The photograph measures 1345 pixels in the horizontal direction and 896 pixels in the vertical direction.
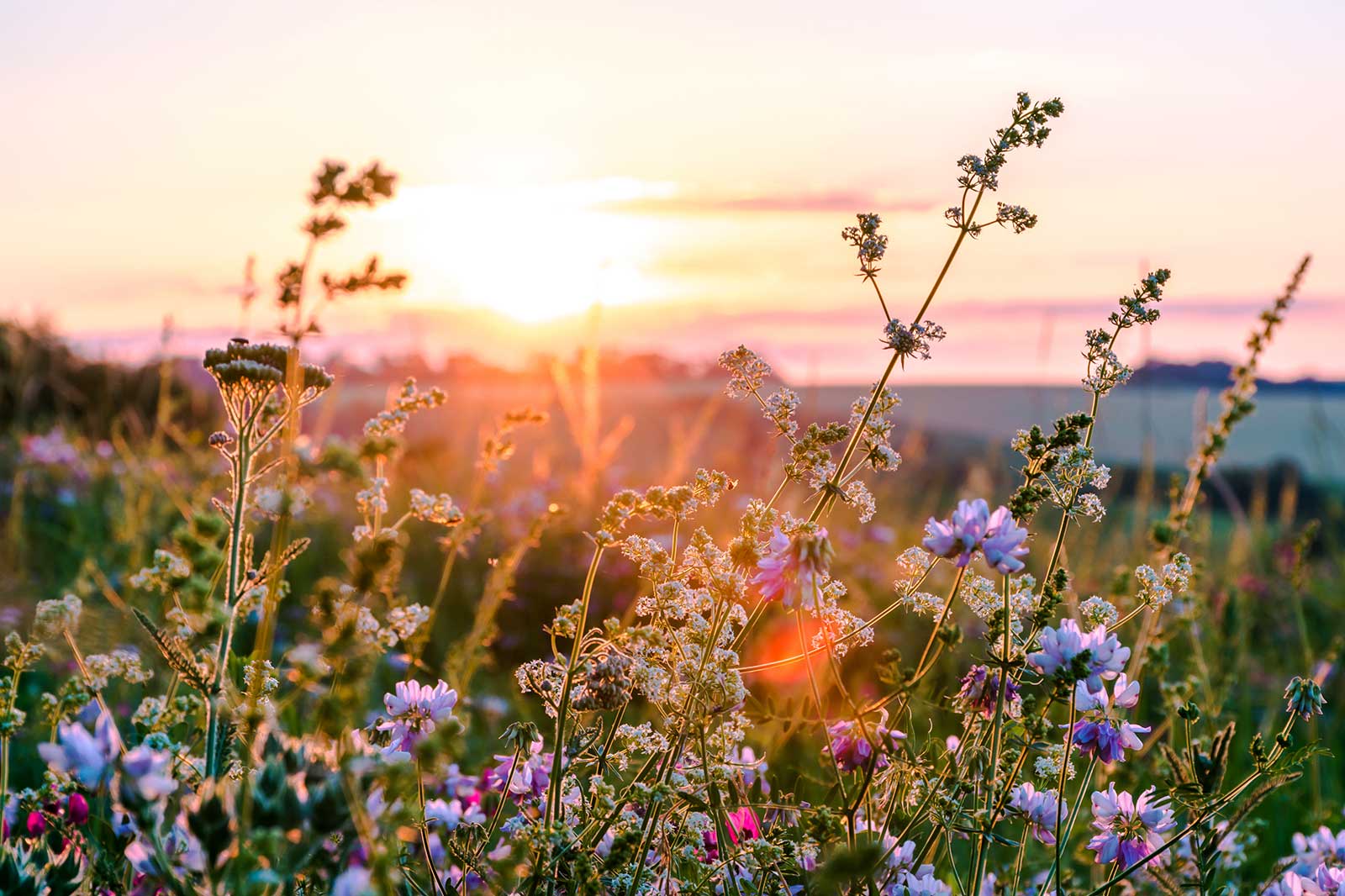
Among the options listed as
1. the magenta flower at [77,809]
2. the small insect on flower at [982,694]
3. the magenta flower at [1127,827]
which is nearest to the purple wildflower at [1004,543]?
the small insect on flower at [982,694]

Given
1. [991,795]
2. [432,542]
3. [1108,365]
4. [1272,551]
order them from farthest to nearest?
[1272,551] < [432,542] < [1108,365] < [991,795]

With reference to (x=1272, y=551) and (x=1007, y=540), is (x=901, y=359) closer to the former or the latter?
(x=1007, y=540)

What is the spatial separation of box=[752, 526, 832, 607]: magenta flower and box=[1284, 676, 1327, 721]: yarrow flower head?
95 centimetres

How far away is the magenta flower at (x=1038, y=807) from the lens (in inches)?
83.2

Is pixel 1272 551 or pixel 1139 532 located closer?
pixel 1139 532

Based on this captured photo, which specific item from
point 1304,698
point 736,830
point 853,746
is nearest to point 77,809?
point 736,830

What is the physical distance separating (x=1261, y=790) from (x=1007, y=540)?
1.89 feet

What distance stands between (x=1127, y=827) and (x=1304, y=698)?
1.33 ft

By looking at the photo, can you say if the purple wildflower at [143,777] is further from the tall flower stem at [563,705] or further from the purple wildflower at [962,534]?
the purple wildflower at [962,534]

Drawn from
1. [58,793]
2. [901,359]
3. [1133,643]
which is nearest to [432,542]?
[1133,643]

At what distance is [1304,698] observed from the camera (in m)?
2.14

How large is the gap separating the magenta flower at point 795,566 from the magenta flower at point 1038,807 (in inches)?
24.3

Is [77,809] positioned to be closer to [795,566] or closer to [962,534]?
[795,566]

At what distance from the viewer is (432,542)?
802 centimetres
